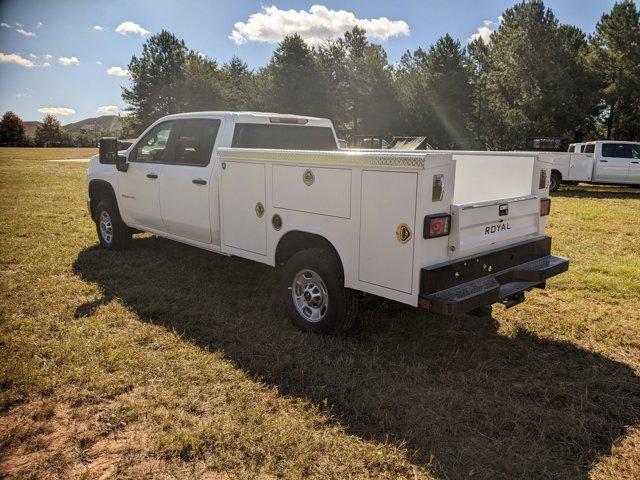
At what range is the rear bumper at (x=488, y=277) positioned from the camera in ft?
11.9

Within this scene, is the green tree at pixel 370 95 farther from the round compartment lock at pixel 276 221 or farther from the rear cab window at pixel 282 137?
the round compartment lock at pixel 276 221

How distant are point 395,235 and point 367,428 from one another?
131 centimetres

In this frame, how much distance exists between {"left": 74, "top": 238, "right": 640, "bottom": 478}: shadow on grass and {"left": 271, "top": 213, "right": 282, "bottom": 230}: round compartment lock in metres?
0.92

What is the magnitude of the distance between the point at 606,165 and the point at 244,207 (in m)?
16.1

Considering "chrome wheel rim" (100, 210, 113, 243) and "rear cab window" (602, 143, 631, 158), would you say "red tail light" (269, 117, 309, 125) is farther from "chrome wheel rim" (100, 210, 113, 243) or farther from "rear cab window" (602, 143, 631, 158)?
"rear cab window" (602, 143, 631, 158)

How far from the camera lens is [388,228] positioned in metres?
3.74

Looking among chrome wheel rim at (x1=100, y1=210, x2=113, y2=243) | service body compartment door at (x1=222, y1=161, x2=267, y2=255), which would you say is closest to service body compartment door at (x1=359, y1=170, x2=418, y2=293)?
service body compartment door at (x1=222, y1=161, x2=267, y2=255)

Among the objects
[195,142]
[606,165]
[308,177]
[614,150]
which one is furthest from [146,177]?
[614,150]

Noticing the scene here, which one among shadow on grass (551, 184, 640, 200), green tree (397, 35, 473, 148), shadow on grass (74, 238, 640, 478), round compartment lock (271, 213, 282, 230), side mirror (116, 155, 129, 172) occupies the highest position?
green tree (397, 35, 473, 148)

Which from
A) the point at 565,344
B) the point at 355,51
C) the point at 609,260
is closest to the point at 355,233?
the point at 565,344

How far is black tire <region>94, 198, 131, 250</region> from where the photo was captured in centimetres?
727

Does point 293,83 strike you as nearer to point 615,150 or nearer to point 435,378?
point 615,150

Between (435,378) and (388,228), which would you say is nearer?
(388,228)

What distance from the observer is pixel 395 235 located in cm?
370
